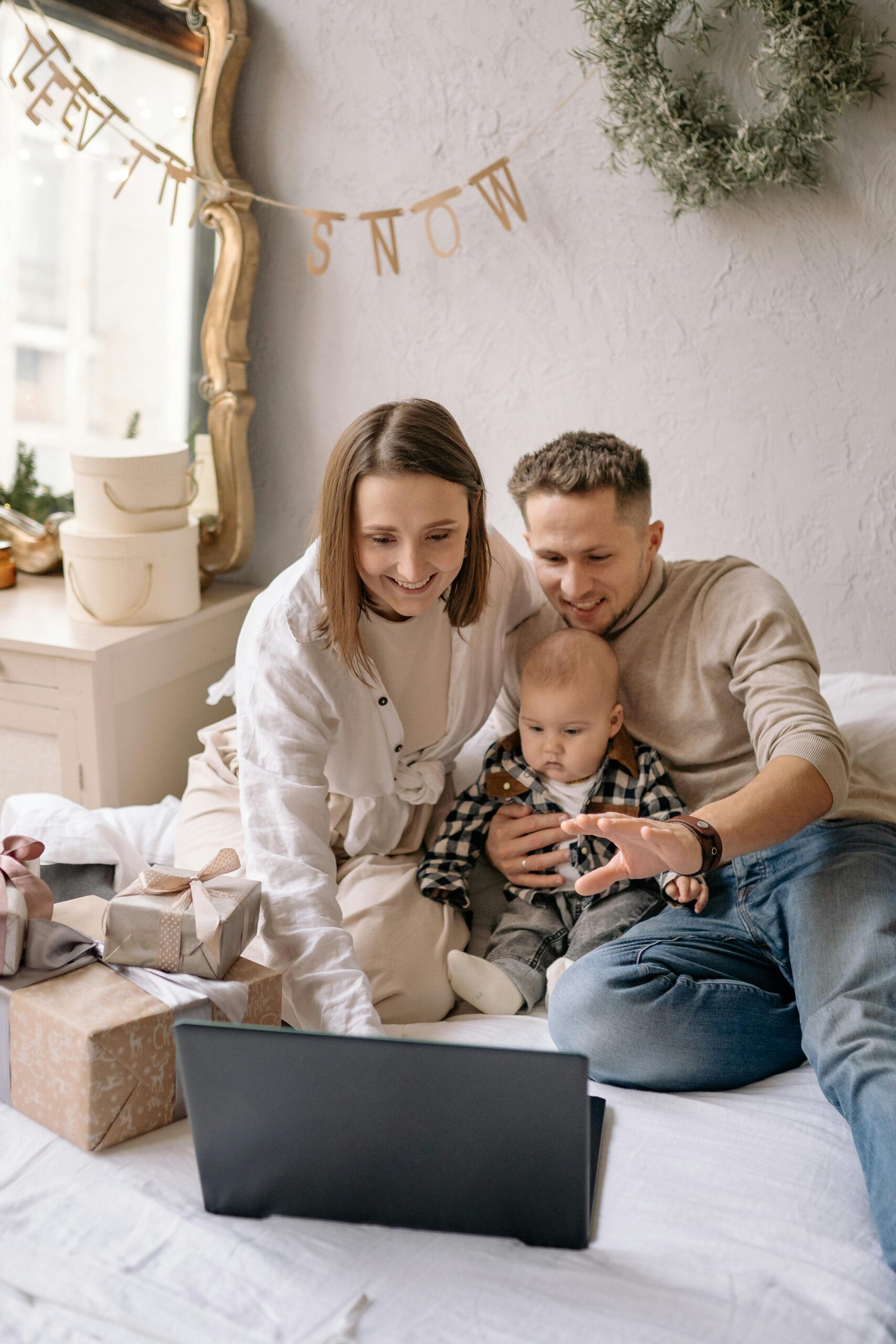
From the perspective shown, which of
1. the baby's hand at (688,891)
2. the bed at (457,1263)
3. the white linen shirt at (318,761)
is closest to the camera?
the bed at (457,1263)

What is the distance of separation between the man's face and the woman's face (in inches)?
7.0

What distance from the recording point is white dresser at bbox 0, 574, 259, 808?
194 cm

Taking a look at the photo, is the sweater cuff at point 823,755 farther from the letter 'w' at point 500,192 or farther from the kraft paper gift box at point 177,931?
the letter 'w' at point 500,192

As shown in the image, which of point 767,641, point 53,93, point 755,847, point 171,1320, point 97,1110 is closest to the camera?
point 171,1320

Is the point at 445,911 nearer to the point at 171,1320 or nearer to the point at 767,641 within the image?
the point at 767,641

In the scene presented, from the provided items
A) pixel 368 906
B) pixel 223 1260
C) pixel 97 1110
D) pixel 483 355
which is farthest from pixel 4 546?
pixel 223 1260

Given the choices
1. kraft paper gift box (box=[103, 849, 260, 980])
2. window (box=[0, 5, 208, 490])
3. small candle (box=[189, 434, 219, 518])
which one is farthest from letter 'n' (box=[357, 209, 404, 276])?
kraft paper gift box (box=[103, 849, 260, 980])

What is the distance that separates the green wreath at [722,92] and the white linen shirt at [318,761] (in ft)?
2.29

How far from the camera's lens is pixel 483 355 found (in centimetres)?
208

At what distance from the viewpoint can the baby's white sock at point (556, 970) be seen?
1406mm

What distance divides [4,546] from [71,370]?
0.38 meters

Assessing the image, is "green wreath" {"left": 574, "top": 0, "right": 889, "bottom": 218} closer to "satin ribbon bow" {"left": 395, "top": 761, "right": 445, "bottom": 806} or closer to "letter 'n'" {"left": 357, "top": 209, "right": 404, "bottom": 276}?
"letter 'n'" {"left": 357, "top": 209, "right": 404, "bottom": 276}

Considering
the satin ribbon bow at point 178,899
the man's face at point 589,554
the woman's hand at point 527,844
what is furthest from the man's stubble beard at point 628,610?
the satin ribbon bow at point 178,899

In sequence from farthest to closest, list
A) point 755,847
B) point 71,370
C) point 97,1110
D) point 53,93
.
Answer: point 71,370
point 53,93
point 755,847
point 97,1110
